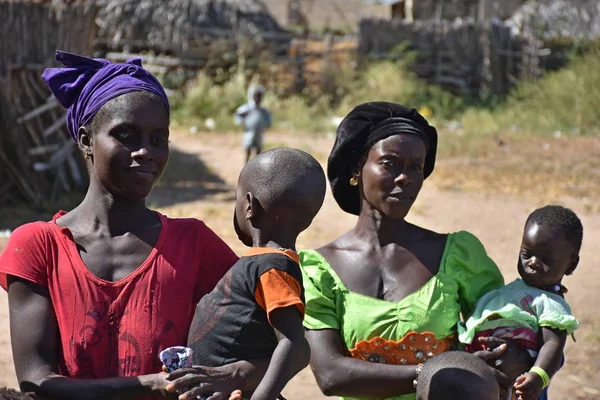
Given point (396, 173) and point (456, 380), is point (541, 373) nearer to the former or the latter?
point (456, 380)

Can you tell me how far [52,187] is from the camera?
10.1m

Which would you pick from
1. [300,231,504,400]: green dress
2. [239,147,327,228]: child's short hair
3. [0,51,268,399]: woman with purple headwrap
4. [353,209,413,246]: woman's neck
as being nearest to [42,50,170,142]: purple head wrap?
[0,51,268,399]: woman with purple headwrap

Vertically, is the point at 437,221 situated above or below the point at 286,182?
below

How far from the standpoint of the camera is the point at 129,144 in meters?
2.14

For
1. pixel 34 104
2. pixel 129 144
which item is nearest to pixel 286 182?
pixel 129 144

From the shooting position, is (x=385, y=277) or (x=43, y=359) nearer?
(x=43, y=359)

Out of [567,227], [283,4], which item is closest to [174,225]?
[567,227]

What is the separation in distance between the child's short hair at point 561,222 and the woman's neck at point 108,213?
4.56 ft

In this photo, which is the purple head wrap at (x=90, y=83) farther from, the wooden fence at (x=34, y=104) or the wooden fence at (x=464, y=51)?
the wooden fence at (x=464, y=51)

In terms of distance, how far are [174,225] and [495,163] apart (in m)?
11.7

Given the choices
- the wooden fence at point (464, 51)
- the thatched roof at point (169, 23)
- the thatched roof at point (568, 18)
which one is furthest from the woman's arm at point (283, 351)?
the thatched roof at point (568, 18)

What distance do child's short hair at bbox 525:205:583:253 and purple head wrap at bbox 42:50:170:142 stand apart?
4.48 ft

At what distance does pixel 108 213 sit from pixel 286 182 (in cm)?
47

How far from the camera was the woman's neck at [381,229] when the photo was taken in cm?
298
